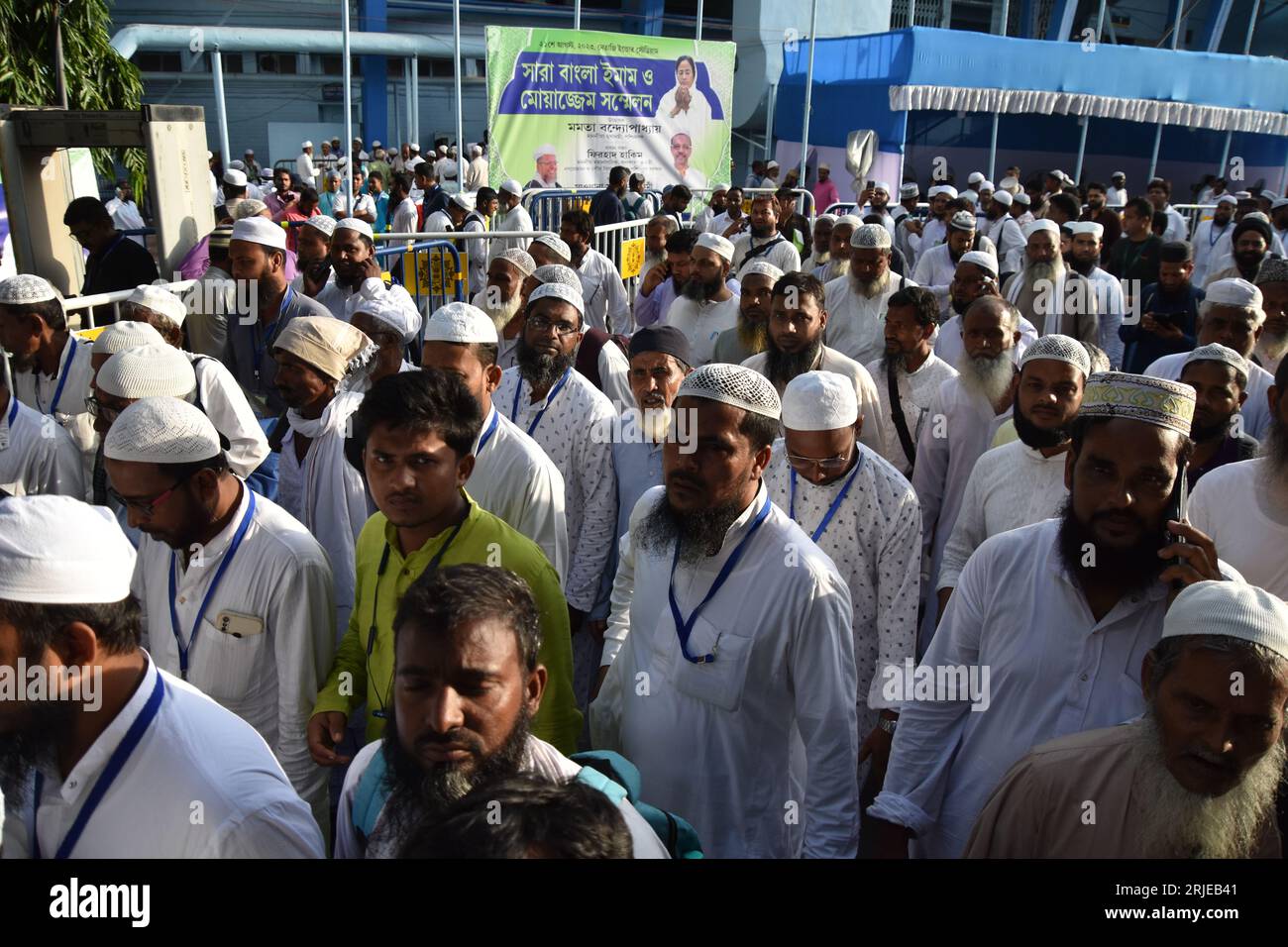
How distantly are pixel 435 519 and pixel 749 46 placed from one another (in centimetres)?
2660

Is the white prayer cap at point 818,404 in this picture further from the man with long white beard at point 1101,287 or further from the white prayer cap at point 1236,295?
the man with long white beard at point 1101,287

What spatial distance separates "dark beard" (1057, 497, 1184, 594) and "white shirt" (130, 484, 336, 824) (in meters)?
1.94

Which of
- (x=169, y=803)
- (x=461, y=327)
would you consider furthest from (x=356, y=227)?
(x=169, y=803)

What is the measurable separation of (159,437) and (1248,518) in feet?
9.98

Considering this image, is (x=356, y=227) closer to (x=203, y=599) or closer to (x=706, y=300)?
(x=706, y=300)

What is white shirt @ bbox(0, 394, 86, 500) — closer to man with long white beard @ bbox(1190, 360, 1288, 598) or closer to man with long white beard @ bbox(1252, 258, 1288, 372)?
man with long white beard @ bbox(1190, 360, 1288, 598)

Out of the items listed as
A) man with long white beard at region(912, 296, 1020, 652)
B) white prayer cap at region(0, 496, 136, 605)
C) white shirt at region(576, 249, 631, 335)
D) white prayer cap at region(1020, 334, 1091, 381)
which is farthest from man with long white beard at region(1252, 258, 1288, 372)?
white prayer cap at region(0, 496, 136, 605)

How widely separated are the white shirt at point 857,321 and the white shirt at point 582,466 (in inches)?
108

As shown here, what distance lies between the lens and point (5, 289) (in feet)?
15.1

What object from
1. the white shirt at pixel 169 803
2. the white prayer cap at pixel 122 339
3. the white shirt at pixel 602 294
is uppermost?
the white prayer cap at pixel 122 339

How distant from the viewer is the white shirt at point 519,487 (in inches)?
136

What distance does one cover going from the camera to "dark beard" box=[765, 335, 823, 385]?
4957 mm

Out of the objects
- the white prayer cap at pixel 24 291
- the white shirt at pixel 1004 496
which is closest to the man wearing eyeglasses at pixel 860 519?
the white shirt at pixel 1004 496

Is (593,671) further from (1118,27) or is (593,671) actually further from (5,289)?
(1118,27)
